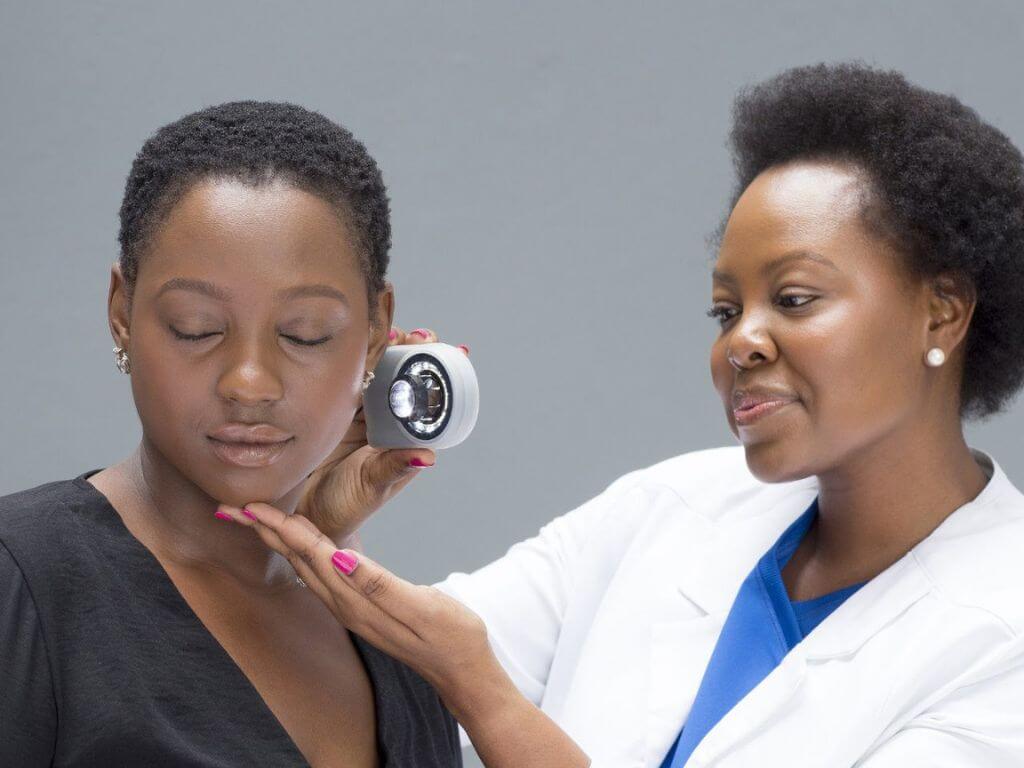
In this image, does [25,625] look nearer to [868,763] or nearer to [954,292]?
[868,763]

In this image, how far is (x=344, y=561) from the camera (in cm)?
116

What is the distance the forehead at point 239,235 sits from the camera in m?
1.02

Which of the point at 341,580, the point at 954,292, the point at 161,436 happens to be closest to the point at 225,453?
the point at 161,436

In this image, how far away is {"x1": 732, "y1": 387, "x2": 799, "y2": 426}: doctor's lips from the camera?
1.38m

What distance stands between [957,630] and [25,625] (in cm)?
89

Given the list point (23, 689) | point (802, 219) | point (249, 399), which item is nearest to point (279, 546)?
point (249, 399)

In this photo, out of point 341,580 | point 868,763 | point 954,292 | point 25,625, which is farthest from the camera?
point 954,292

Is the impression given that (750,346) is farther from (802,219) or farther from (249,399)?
(249,399)

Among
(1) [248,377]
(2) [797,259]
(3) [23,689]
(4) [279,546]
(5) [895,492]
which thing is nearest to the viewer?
(3) [23,689]

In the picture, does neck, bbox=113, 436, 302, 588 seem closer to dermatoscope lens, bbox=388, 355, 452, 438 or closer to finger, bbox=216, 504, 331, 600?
finger, bbox=216, 504, 331, 600

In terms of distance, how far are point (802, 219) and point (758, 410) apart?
0.20 meters

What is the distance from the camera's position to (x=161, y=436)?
3.53ft

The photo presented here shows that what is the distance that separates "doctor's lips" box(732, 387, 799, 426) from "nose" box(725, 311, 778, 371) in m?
0.03

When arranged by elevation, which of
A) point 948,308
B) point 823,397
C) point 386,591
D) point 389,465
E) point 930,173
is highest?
point 930,173
